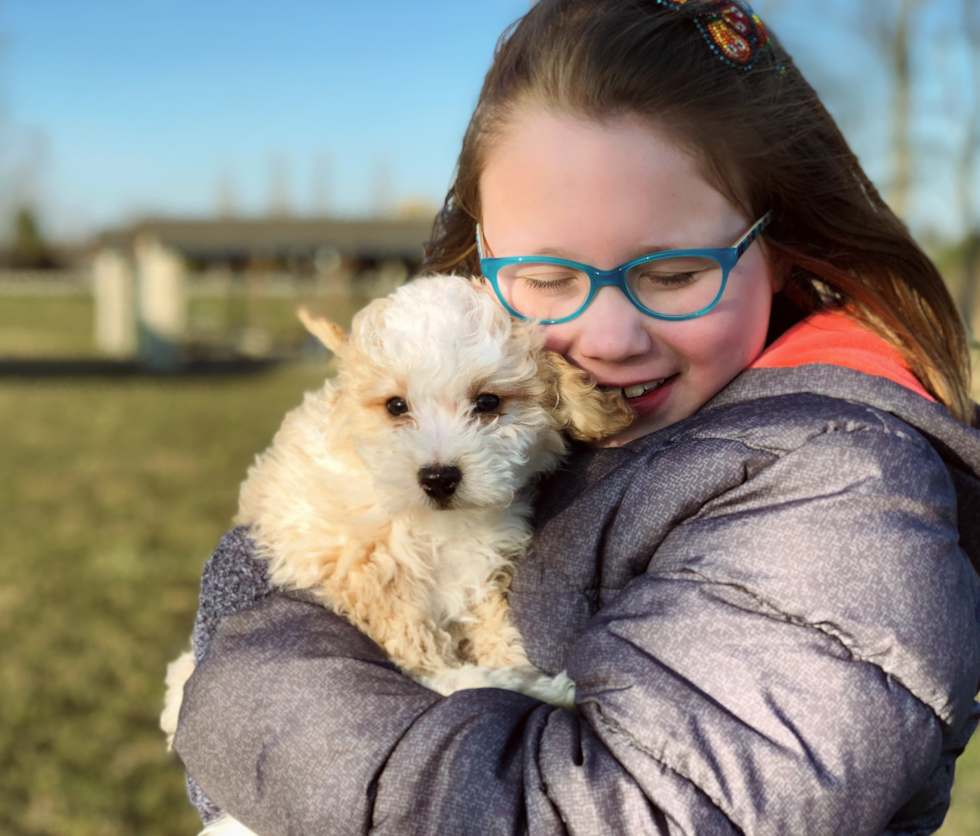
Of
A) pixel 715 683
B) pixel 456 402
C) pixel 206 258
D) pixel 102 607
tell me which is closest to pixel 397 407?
pixel 456 402

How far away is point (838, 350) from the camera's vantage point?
1.88m

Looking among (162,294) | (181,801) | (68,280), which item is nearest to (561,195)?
(181,801)

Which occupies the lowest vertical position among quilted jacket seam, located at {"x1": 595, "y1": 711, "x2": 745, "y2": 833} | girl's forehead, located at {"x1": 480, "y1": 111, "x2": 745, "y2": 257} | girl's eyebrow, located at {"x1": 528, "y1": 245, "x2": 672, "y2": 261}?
quilted jacket seam, located at {"x1": 595, "y1": 711, "x2": 745, "y2": 833}

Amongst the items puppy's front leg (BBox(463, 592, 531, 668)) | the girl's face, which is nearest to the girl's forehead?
the girl's face

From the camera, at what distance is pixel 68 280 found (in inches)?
2062

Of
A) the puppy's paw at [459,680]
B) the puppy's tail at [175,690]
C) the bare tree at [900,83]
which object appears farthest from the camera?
the bare tree at [900,83]

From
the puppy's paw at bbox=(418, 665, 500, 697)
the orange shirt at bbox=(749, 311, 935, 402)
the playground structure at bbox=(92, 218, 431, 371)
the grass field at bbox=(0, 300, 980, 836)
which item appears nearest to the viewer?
the orange shirt at bbox=(749, 311, 935, 402)

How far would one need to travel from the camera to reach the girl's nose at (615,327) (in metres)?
1.93

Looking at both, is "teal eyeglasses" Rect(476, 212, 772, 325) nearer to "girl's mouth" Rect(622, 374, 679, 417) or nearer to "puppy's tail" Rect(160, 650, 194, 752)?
"girl's mouth" Rect(622, 374, 679, 417)

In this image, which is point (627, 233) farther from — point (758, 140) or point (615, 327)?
point (758, 140)

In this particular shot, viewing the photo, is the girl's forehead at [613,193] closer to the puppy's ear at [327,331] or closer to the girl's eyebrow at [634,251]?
the girl's eyebrow at [634,251]

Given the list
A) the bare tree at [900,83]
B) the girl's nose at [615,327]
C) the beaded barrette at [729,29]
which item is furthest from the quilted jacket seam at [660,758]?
the bare tree at [900,83]

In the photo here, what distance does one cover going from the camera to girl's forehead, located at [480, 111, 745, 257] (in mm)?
1850

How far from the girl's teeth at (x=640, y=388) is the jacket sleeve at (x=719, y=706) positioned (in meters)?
0.44
